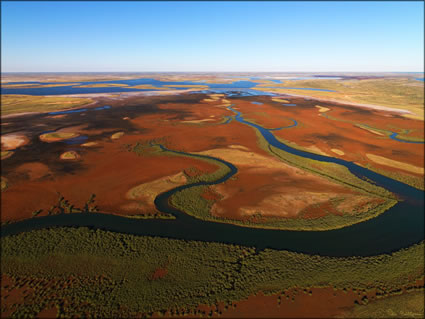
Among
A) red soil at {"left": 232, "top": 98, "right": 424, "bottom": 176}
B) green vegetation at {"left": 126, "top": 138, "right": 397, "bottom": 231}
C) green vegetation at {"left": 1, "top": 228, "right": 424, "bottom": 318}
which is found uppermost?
red soil at {"left": 232, "top": 98, "right": 424, "bottom": 176}

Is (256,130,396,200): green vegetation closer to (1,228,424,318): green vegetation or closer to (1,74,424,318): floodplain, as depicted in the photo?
(1,74,424,318): floodplain

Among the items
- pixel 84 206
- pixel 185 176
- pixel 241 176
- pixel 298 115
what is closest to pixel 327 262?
pixel 241 176

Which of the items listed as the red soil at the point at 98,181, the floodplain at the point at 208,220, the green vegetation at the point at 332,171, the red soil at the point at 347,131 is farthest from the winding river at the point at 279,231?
the red soil at the point at 347,131

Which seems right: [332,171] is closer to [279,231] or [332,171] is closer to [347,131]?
[279,231]

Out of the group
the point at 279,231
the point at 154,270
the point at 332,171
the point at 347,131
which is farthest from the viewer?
the point at 347,131

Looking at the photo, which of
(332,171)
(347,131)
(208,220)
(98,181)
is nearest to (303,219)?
(208,220)

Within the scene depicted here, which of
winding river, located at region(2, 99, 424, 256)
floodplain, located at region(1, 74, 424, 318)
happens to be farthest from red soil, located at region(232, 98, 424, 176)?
winding river, located at region(2, 99, 424, 256)

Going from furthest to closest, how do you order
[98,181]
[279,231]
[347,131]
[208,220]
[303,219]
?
[347,131] < [98,181] < [208,220] < [303,219] < [279,231]

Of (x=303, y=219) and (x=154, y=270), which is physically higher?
(x=303, y=219)
